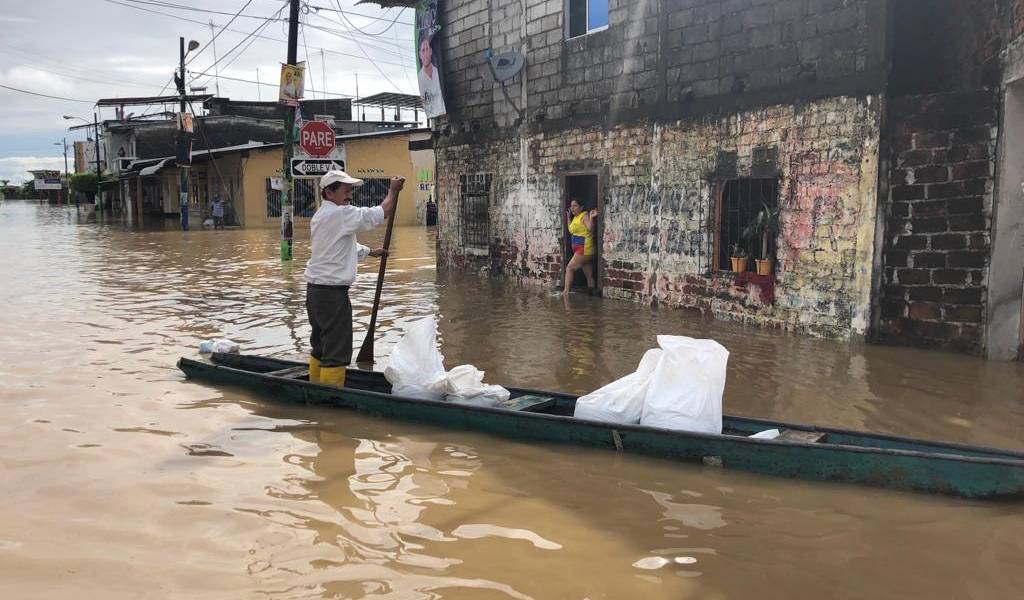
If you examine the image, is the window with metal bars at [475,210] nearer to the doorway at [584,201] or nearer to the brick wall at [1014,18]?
the doorway at [584,201]

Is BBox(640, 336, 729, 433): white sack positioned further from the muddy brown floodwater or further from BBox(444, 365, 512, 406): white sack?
BBox(444, 365, 512, 406): white sack

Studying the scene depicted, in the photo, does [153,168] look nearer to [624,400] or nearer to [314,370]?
[314,370]

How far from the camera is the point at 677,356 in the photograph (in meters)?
5.09

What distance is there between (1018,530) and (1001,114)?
5.36 m

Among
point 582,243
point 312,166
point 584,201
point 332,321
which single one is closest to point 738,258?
point 582,243

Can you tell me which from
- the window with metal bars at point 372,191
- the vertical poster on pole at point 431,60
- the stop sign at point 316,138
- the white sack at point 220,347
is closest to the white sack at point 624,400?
the white sack at point 220,347

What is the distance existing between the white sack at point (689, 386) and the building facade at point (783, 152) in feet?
14.9

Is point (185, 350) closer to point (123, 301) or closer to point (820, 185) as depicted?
point (123, 301)

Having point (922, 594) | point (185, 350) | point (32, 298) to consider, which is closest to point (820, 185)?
point (922, 594)

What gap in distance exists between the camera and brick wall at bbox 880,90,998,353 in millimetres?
8086

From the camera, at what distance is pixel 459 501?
4457mm

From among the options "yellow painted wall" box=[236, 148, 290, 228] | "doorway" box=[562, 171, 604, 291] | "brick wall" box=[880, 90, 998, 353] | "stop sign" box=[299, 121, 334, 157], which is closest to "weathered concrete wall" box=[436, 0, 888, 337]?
"doorway" box=[562, 171, 604, 291]

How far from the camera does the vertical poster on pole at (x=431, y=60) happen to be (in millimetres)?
16922

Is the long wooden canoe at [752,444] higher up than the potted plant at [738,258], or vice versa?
the potted plant at [738,258]
